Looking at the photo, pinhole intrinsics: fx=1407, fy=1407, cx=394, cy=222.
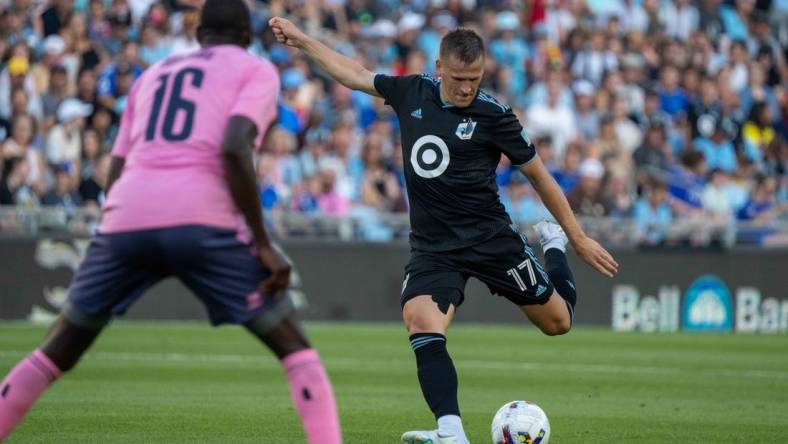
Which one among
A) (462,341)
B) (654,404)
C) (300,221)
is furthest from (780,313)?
(654,404)

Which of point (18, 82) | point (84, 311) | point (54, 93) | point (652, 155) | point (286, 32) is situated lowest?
point (84, 311)

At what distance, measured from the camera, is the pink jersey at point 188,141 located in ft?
20.3

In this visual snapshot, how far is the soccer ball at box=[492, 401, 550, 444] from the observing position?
8445 millimetres

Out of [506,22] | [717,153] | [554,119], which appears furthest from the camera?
[506,22]

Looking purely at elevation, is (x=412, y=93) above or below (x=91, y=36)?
below

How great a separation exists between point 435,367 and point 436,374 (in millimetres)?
49

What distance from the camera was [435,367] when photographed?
8227 mm

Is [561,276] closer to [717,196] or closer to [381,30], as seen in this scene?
[717,196]

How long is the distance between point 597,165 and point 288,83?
16.6 ft

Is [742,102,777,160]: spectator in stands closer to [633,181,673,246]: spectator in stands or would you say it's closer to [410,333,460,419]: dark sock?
[633,181,673,246]: spectator in stands

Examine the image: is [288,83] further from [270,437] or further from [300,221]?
→ [270,437]

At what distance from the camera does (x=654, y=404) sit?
11500mm

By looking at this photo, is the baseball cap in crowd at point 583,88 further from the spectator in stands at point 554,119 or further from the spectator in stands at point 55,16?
the spectator in stands at point 55,16

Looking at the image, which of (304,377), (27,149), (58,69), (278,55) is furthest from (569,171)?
(304,377)
